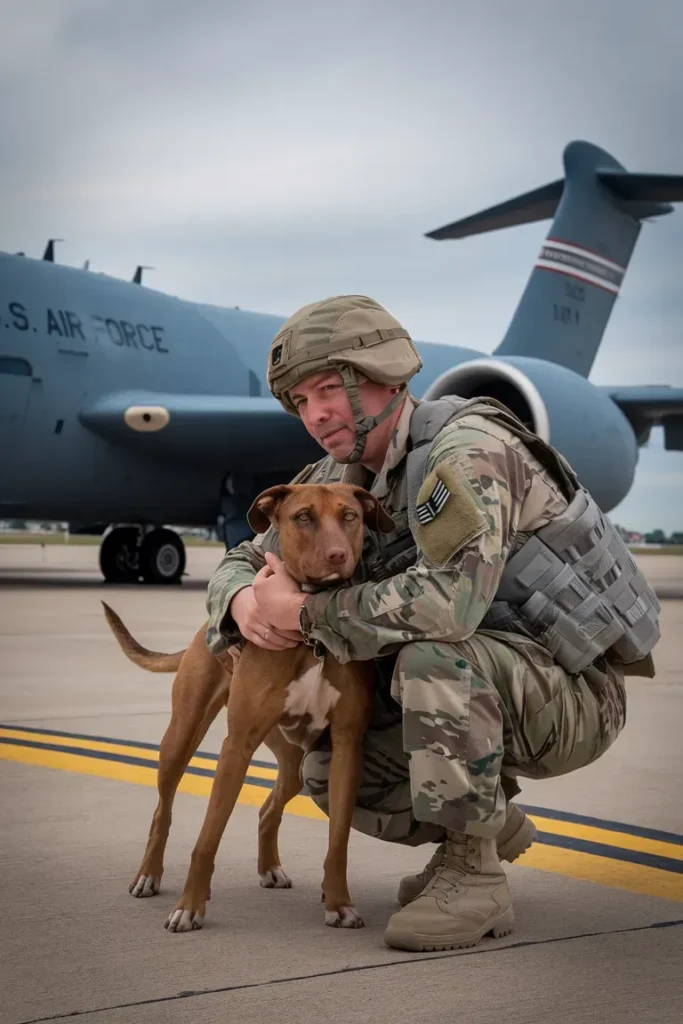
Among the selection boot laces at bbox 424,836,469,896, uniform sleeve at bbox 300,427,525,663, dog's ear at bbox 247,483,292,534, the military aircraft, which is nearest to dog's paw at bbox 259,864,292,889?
boot laces at bbox 424,836,469,896

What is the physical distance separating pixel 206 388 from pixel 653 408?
18.3 ft

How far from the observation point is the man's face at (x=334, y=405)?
2.96 metres

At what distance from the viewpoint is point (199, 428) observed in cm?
1471

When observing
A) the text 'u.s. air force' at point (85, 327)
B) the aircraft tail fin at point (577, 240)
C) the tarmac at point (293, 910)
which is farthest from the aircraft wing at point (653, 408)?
the tarmac at point (293, 910)

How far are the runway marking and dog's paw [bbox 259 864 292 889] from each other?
0.63m

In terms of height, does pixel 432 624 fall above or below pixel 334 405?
below

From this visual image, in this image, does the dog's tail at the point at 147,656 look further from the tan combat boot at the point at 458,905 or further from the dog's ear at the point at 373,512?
the tan combat boot at the point at 458,905

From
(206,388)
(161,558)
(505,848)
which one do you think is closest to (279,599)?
(505,848)

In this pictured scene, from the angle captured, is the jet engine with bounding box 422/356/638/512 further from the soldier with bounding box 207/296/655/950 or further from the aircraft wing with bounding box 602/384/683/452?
the soldier with bounding box 207/296/655/950

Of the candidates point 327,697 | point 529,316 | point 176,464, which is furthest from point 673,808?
point 529,316

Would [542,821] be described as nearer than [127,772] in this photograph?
Yes

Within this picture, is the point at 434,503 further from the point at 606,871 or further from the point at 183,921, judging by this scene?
the point at 606,871

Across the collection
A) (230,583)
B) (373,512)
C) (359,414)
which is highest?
(359,414)

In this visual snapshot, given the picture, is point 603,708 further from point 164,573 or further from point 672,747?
point 164,573
